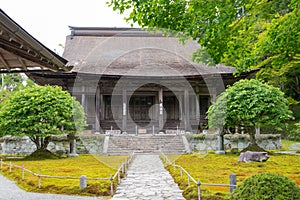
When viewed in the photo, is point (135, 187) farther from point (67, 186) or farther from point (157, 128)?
point (157, 128)

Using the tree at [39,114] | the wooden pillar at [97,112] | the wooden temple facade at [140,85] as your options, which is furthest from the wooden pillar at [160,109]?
the tree at [39,114]

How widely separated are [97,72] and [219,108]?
31.6ft

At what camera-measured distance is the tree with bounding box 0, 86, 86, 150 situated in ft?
53.5

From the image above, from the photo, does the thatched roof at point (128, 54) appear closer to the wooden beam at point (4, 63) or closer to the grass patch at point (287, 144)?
the grass patch at point (287, 144)

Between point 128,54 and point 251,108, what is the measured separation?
45.0 ft

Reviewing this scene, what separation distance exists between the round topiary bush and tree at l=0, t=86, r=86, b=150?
42.3 ft

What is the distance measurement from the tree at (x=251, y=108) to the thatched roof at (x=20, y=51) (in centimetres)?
1163

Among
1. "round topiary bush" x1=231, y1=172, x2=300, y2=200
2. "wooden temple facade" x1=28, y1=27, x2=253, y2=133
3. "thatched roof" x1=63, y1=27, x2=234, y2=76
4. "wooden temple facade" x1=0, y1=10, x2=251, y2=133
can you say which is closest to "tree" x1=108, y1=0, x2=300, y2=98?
"round topiary bush" x1=231, y1=172, x2=300, y2=200

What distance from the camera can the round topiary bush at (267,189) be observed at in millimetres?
4922

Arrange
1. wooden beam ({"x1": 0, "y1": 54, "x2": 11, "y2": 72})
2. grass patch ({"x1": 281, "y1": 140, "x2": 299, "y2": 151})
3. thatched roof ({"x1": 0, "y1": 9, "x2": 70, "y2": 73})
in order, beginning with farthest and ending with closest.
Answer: grass patch ({"x1": 281, "y1": 140, "x2": 299, "y2": 151}), wooden beam ({"x1": 0, "y1": 54, "x2": 11, "y2": 72}), thatched roof ({"x1": 0, "y1": 9, "x2": 70, "y2": 73})

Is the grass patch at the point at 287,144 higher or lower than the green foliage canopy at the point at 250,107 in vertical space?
lower

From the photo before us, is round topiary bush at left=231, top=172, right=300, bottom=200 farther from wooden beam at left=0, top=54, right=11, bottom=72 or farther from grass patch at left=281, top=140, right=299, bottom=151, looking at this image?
grass patch at left=281, top=140, right=299, bottom=151

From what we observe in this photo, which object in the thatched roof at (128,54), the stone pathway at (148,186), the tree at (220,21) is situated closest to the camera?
the tree at (220,21)

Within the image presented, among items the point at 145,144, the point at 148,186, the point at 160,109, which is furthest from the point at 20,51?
the point at 160,109
